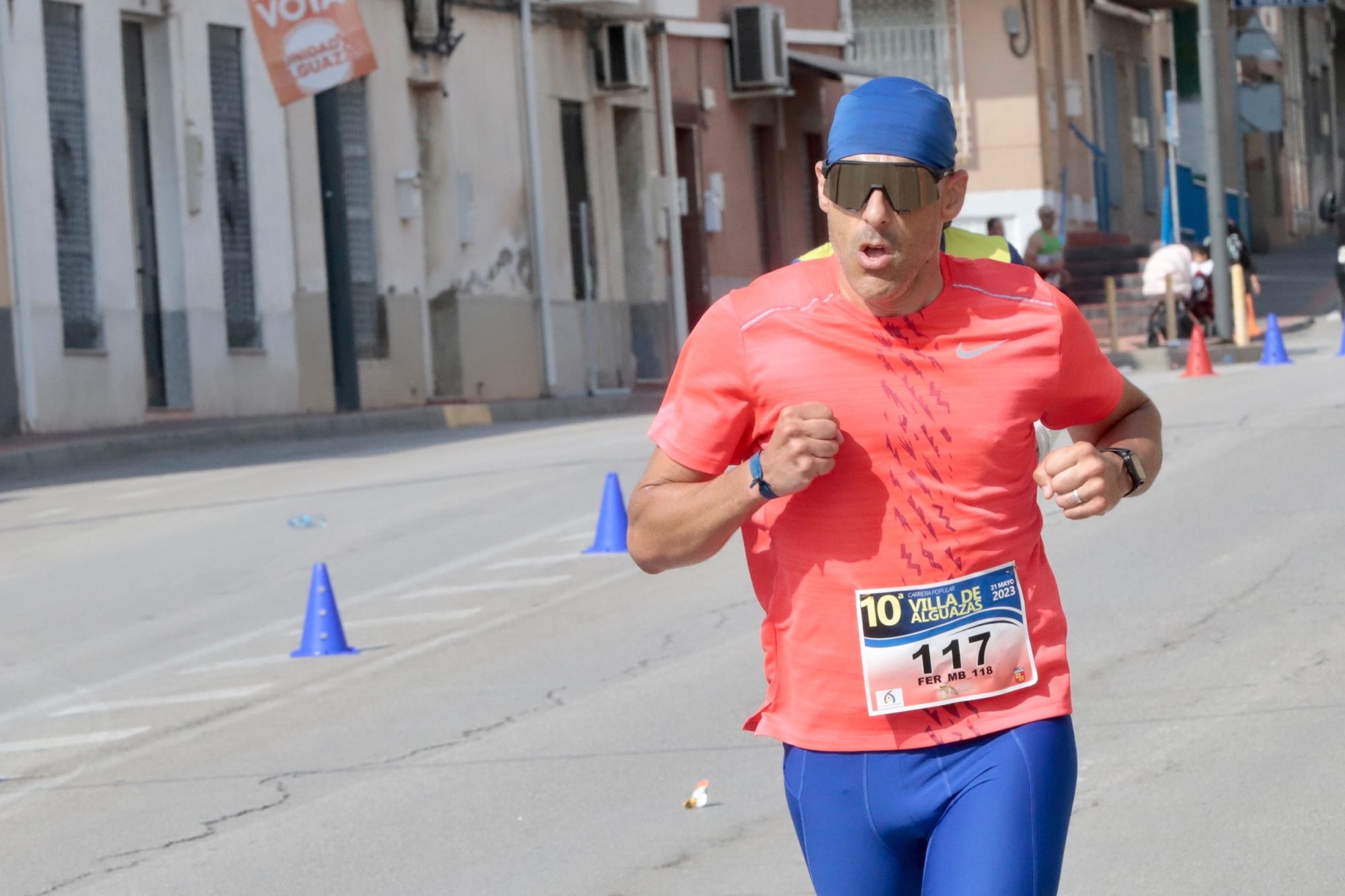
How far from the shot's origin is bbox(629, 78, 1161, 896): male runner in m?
3.69

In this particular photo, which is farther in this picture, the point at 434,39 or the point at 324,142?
the point at 434,39

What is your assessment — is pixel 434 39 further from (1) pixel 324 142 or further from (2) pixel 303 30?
(2) pixel 303 30

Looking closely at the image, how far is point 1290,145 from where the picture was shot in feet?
214

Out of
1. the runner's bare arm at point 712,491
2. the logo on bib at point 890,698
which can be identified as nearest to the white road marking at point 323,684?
the runner's bare arm at point 712,491

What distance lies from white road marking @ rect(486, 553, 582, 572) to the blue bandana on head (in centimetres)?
897

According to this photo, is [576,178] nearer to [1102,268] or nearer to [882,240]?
[1102,268]

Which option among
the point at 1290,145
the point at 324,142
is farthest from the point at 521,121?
the point at 1290,145

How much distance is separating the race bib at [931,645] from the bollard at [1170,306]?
2711 centimetres

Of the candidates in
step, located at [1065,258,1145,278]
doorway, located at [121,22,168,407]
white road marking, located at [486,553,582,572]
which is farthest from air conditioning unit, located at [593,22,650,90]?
white road marking, located at [486,553,582,572]

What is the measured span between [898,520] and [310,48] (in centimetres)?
1944

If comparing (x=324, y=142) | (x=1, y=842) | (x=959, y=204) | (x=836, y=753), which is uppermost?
(x=324, y=142)

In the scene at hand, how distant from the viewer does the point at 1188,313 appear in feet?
103

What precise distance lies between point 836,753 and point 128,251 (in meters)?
20.6

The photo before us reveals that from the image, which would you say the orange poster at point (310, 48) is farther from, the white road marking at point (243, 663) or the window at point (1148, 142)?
the window at point (1148, 142)
